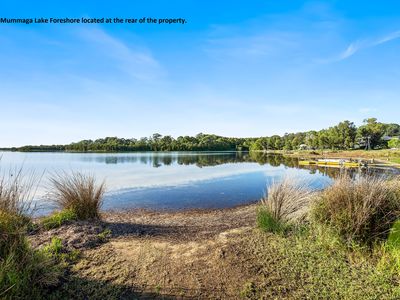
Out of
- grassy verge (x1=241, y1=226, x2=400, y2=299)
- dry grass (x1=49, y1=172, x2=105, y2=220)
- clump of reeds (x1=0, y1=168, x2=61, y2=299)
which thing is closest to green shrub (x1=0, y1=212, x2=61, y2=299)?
clump of reeds (x1=0, y1=168, x2=61, y2=299)

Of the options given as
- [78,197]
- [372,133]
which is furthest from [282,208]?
[372,133]

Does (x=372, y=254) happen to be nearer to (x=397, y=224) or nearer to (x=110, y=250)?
(x=397, y=224)

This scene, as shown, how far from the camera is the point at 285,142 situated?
339ft

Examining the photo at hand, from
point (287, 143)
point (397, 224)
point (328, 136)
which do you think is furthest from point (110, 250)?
point (287, 143)

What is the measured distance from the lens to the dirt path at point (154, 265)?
11.2 feet

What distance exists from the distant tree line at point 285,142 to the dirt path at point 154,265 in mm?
66718

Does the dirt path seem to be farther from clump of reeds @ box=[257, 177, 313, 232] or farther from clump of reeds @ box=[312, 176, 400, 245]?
clump of reeds @ box=[312, 176, 400, 245]

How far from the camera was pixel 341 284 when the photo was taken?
346cm

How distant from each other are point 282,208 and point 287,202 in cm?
18

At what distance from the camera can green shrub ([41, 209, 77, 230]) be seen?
5.86 m

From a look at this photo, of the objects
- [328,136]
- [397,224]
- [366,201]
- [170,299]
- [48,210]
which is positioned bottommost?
[48,210]

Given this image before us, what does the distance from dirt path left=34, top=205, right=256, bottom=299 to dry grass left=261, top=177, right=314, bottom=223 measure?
0.95m

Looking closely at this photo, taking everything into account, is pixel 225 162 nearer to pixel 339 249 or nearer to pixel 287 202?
pixel 287 202

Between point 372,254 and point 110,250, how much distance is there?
473 centimetres
